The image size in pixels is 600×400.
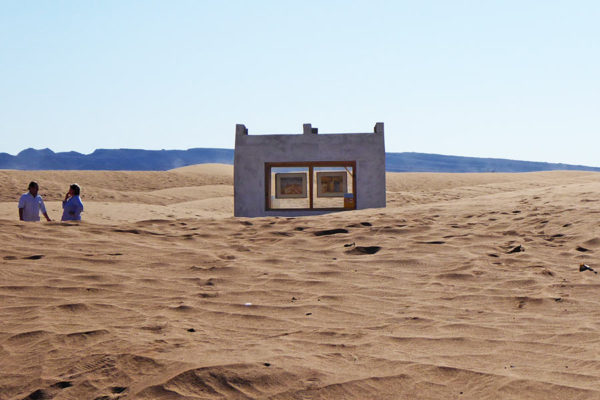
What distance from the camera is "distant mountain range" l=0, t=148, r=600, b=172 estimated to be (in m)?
158

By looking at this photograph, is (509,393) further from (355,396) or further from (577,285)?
(577,285)

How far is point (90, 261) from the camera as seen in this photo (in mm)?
5754

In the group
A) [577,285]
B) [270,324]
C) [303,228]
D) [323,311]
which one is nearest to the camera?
[270,324]

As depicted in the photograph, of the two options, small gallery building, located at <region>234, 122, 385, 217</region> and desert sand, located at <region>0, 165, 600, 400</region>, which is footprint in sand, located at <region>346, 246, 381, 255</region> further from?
small gallery building, located at <region>234, 122, 385, 217</region>

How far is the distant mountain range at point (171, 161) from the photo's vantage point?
158000 millimetres

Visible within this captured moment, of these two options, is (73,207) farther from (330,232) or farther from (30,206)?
(330,232)

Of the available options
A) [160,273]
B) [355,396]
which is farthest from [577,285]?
[160,273]

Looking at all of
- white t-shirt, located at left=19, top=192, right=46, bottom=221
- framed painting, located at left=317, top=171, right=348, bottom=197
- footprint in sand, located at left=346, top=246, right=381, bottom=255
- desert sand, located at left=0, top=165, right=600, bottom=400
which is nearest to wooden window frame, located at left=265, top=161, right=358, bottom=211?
framed painting, located at left=317, top=171, right=348, bottom=197

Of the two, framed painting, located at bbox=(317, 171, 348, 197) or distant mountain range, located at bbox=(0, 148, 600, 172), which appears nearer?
framed painting, located at bbox=(317, 171, 348, 197)

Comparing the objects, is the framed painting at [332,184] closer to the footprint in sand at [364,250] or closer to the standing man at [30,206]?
the standing man at [30,206]

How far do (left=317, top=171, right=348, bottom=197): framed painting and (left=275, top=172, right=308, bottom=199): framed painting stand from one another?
67 centimetres

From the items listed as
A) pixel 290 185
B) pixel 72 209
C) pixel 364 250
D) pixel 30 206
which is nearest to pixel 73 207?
pixel 72 209

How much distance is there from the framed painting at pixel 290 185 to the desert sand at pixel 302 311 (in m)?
10.4

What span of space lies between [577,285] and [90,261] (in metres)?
4.40
